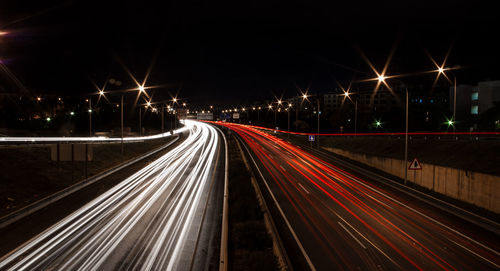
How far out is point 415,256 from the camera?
12.7 metres

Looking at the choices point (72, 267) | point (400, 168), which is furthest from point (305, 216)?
point (400, 168)

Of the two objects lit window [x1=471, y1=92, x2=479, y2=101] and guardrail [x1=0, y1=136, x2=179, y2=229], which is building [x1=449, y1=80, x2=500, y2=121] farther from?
guardrail [x1=0, y1=136, x2=179, y2=229]

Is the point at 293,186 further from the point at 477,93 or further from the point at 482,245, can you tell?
the point at 477,93

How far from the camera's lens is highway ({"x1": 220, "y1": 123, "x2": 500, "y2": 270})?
12250mm

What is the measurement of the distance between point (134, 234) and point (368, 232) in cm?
1252

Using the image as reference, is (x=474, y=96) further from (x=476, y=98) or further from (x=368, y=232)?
(x=368, y=232)

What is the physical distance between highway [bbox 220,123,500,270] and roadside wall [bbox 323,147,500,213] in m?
2.75

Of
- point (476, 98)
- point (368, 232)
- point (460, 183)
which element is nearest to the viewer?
point (368, 232)

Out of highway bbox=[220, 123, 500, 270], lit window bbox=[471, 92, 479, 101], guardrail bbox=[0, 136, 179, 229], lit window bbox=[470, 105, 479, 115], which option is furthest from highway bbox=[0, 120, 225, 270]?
lit window bbox=[471, 92, 479, 101]

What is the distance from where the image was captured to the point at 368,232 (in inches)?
608

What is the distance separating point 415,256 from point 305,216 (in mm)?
6721

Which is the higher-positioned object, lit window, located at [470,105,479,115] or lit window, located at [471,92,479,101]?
lit window, located at [471,92,479,101]

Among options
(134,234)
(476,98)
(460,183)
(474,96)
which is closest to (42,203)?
(134,234)

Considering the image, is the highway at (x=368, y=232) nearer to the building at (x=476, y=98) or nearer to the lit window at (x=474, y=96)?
the building at (x=476, y=98)
